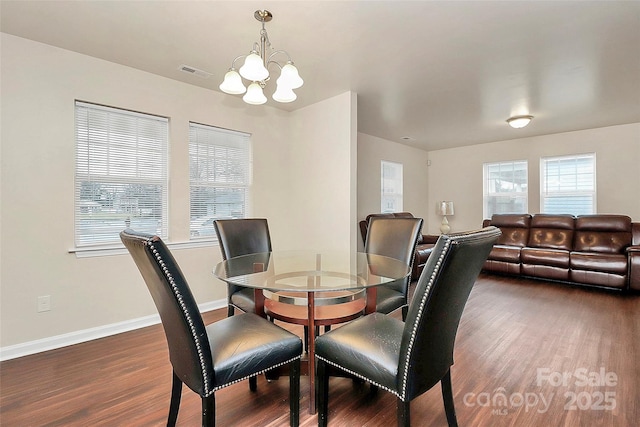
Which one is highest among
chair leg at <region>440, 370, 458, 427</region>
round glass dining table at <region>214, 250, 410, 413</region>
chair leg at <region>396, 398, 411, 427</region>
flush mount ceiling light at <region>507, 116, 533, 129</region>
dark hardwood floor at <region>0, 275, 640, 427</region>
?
flush mount ceiling light at <region>507, 116, 533, 129</region>

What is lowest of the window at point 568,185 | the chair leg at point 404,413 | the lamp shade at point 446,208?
the chair leg at point 404,413

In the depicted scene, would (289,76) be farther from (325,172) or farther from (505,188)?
(505,188)

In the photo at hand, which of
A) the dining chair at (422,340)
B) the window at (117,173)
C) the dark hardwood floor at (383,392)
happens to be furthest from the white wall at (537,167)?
the window at (117,173)

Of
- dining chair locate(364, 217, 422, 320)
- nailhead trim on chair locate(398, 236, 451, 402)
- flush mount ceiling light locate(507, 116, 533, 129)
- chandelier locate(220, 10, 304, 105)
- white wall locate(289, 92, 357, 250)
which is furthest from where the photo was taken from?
flush mount ceiling light locate(507, 116, 533, 129)

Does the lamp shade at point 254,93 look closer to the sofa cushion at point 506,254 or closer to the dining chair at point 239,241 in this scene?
the dining chair at point 239,241

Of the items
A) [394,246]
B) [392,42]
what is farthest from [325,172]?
[392,42]

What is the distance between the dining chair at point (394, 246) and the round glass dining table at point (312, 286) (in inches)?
7.7

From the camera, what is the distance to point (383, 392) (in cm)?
185

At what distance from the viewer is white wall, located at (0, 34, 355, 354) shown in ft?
7.63

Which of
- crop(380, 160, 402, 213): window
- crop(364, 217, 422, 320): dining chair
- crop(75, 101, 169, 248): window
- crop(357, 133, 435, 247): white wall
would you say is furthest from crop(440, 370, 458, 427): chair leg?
crop(380, 160, 402, 213): window

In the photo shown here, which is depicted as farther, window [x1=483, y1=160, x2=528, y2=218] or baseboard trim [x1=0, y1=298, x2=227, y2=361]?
window [x1=483, y1=160, x2=528, y2=218]

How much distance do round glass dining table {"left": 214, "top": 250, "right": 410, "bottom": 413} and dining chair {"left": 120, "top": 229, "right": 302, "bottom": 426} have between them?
228 millimetres

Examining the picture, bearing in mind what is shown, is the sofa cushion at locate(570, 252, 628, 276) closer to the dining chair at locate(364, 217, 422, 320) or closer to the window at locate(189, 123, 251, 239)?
the dining chair at locate(364, 217, 422, 320)

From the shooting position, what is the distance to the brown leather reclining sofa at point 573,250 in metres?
4.06
